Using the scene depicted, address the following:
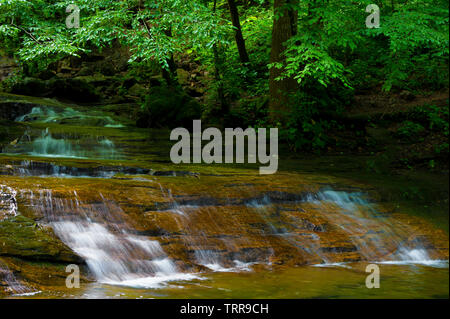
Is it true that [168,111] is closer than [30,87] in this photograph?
Yes

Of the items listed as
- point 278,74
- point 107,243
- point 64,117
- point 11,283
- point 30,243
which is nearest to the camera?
point 11,283

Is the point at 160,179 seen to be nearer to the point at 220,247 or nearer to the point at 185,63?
the point at 220,247

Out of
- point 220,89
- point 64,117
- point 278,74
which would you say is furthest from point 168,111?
point 278,74

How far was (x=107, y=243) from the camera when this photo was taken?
562 centimetres

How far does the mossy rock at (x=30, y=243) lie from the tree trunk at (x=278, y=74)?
27.0 ft

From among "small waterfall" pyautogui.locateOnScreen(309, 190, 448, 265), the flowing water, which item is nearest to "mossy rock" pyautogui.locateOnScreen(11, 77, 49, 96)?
the flowing water

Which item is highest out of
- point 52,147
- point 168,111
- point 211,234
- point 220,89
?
point 220,89

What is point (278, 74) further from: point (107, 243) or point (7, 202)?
point (7, 202)

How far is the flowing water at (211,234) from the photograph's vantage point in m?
4.77

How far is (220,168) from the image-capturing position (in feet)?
29.8

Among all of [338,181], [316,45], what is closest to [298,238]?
[338,181]

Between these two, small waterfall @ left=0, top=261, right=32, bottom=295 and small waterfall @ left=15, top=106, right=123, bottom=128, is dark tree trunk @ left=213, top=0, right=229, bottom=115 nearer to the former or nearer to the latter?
small waterfall @ left=15, top=106, right=123, bottom=128

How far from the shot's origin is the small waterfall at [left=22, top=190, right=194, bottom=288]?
525 centimetres

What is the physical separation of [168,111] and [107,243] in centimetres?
989
